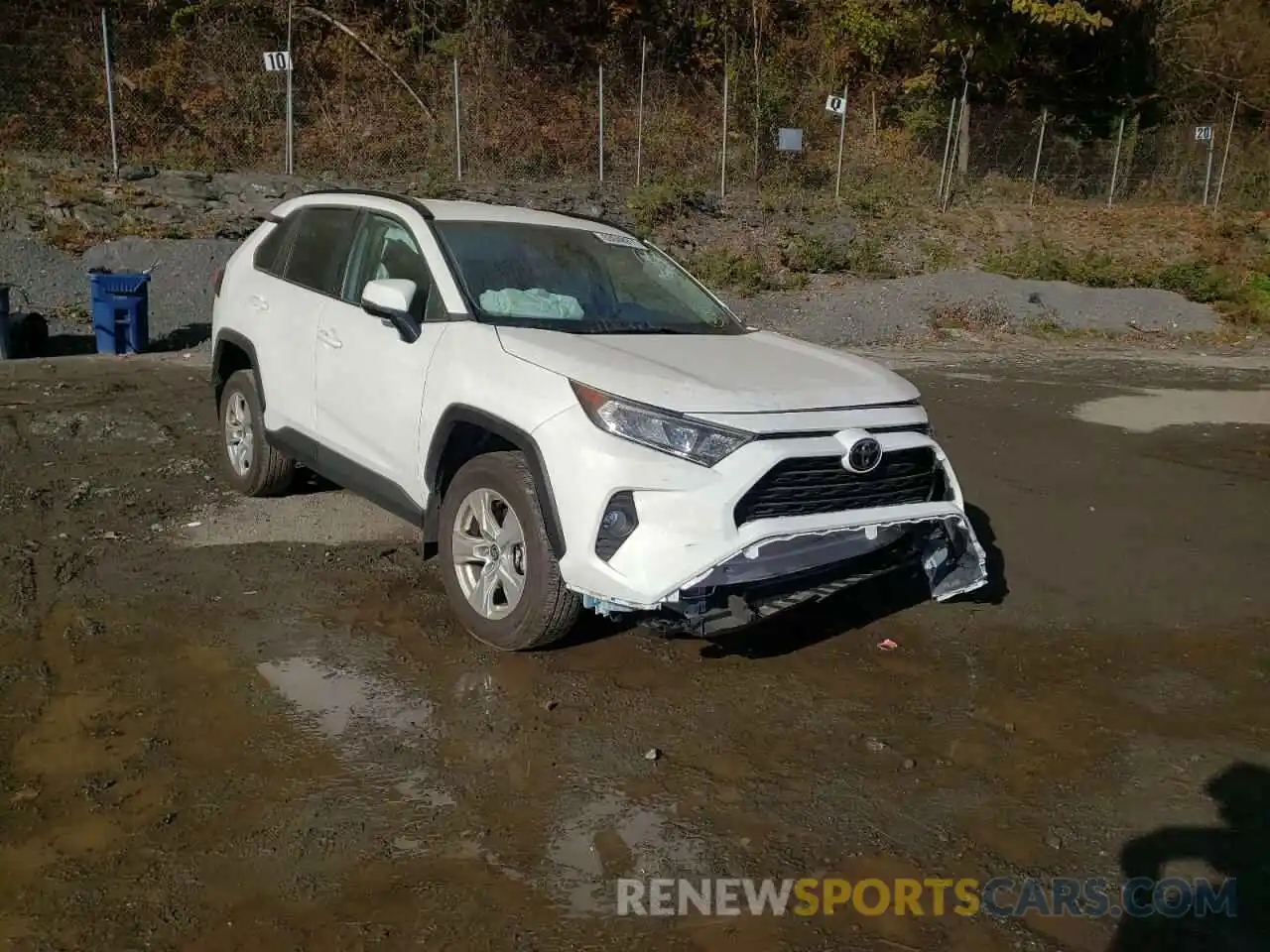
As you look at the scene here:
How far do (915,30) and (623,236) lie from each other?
926 inches

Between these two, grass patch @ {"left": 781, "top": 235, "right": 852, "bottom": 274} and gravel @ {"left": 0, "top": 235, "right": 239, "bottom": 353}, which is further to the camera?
grass patch @ {"left": 781, "top": 235, "right": 852, "bottom": 274}

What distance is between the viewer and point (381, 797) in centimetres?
370

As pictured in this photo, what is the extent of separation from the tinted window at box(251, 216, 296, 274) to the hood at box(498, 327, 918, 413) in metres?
2.25

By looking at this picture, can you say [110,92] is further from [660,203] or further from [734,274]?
[734,274]

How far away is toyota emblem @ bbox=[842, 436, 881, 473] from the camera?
14.2 feet

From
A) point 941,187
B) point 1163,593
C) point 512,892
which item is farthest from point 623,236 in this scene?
point 941,187

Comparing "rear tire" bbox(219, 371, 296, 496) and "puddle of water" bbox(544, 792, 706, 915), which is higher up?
"rear tire" bbox(219, 371, 296, 496)

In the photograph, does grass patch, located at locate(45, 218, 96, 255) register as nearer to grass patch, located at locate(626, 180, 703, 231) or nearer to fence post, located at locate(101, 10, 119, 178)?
fence post, located at locate(101, 10, 119, 178)

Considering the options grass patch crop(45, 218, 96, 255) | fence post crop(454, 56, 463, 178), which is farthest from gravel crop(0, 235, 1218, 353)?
fence post crop(454, 56, 463, 178)

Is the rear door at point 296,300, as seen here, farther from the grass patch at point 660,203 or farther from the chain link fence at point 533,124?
the grass patch at point 660,203

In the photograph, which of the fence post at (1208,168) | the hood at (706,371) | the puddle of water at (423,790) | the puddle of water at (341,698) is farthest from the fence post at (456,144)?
the fence post at (1208,168)

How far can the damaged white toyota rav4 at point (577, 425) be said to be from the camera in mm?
4125

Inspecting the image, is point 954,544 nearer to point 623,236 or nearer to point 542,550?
point 542,550

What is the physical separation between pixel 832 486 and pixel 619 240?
224cm
